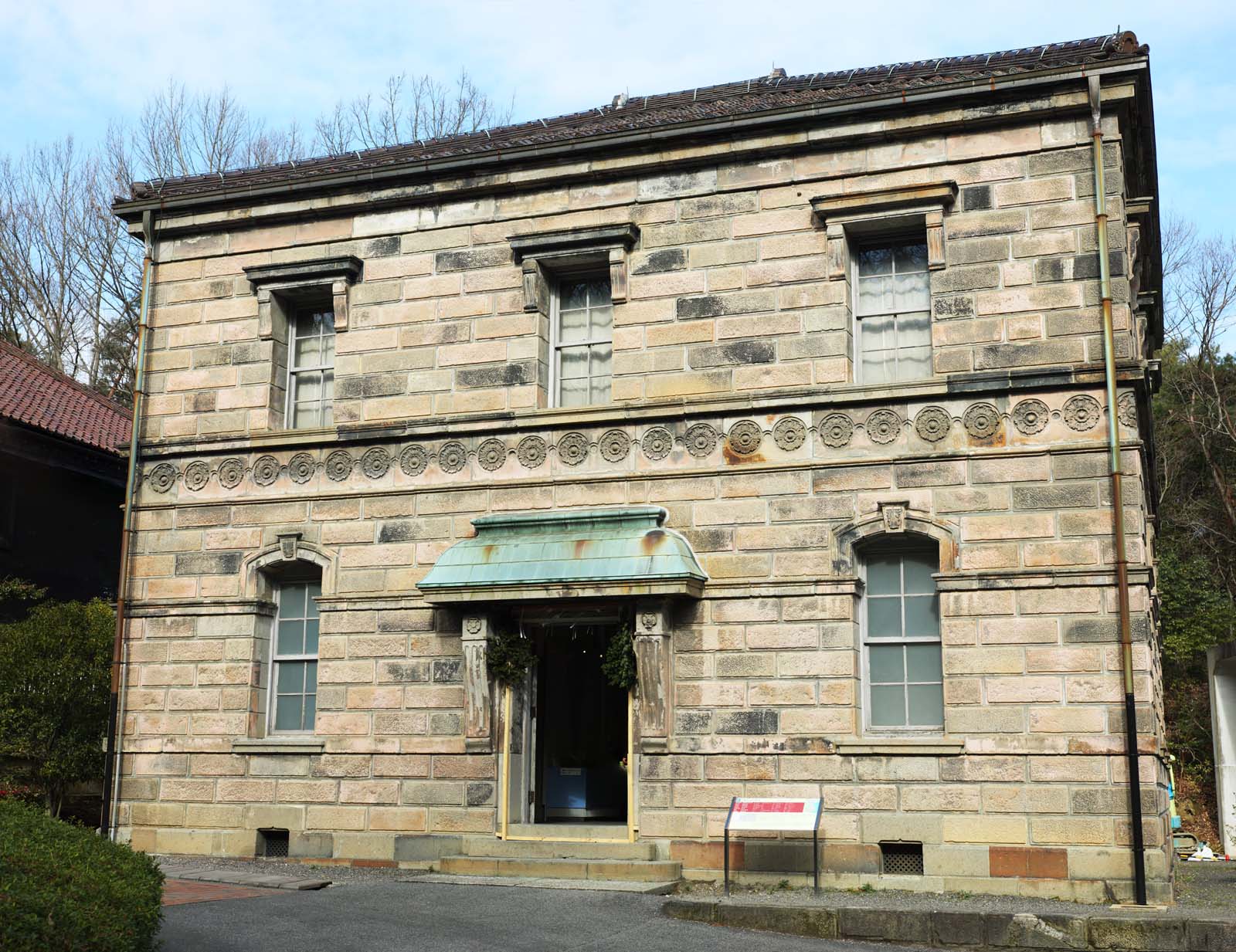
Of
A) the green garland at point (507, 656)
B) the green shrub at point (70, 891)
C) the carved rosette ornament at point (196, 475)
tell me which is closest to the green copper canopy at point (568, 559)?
the green garland at point (507, 656)

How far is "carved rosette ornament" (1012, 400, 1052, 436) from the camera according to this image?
1492 centimetres

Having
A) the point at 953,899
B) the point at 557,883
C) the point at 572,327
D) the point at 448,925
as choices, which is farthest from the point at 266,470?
the point at 953,899

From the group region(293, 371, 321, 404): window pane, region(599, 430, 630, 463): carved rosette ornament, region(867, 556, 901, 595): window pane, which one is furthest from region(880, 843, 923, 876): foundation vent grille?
region(293, 371, 321, 404): window pane

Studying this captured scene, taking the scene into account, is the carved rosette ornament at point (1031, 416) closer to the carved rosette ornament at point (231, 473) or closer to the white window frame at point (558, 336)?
the white window frame at point (558, 336)

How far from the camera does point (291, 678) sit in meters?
18.0

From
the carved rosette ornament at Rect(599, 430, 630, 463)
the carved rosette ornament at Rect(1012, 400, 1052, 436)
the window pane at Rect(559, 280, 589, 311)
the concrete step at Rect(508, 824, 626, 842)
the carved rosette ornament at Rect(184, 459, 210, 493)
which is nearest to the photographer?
the carved rosette ornament at Rect(1012, 400, 1052, 436)

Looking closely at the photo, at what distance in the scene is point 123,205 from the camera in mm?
19547

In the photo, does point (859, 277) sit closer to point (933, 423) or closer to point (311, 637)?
point (933, 423)

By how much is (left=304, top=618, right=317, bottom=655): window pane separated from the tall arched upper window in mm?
6918

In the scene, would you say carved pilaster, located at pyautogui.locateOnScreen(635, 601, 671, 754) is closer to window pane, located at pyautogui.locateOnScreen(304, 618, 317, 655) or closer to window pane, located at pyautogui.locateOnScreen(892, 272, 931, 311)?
window pane, located at pyautogui.locateOnScreen(892, 272, 931, 311)

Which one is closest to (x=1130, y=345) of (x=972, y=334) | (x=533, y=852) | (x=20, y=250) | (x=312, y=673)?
(x=972, y=334)

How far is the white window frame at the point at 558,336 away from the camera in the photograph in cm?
1731

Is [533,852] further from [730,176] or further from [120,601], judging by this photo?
[730,176]

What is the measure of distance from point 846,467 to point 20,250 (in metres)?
28.1
